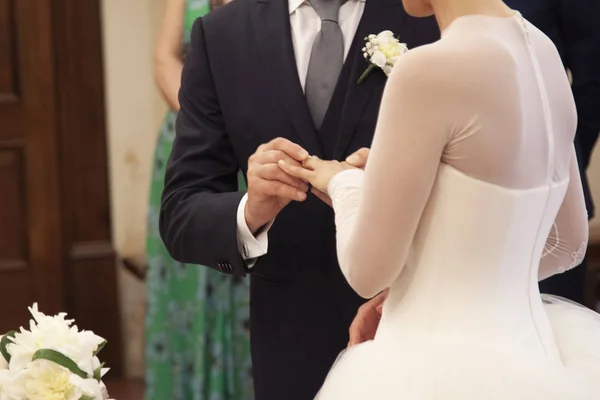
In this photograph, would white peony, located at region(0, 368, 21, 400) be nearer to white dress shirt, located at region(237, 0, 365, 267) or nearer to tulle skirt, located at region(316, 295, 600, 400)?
tulle skirt, located at region(316, 295, 600, 400)

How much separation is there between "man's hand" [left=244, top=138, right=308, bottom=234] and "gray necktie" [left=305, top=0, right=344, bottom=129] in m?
0.19

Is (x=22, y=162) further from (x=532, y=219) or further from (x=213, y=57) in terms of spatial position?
(x=532, y=219)

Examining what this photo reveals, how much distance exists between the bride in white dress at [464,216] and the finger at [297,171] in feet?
0.43

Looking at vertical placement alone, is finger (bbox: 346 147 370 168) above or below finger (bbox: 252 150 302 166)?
above

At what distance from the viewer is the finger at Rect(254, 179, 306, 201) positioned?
152cm

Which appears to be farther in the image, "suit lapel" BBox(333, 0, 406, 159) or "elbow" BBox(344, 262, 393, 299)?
"suit lapel" BBox(333, 0, 406, 159)

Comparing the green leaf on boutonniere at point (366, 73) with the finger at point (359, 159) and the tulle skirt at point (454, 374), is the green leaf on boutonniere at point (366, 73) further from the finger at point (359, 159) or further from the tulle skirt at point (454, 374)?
the tulle skirt at point (454, 374)

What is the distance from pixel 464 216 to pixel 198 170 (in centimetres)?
70

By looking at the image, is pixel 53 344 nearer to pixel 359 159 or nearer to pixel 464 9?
pixel 359 159

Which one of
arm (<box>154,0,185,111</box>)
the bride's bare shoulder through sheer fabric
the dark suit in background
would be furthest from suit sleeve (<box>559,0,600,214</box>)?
arm (<box>154,0,185,111</box>)

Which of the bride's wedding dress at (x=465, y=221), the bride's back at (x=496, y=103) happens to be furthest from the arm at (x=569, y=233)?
the bride's back at (x=496, y=103)

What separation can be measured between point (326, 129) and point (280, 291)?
0.31 m

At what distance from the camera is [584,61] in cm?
212

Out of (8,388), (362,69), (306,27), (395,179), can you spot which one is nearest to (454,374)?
(395,179)
